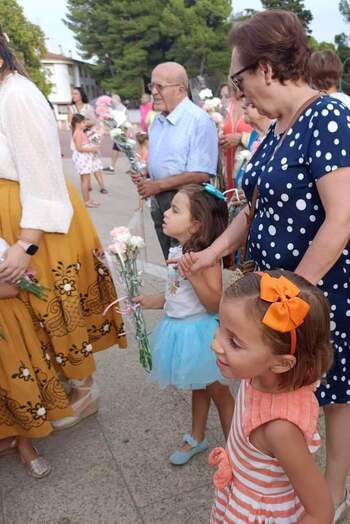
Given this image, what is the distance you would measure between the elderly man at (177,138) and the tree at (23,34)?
2457 centimetres

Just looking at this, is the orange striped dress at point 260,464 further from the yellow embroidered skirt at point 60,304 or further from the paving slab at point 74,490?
the yellow embroidered skirt at point 60,304

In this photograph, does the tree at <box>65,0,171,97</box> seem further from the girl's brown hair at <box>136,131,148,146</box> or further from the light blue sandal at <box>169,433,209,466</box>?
the light blue sandal at <box>169,433,209,466</box>

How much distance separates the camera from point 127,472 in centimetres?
233

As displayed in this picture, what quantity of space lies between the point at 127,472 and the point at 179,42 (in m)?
44.7

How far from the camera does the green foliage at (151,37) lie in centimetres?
4119

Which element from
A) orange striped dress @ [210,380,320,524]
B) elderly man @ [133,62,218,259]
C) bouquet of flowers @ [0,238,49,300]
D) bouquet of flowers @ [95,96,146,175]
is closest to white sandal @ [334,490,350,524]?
orange striped dress @ [210,380,320,524]

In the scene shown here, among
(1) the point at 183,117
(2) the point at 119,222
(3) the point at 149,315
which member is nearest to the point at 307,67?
(1) the point at 183,117

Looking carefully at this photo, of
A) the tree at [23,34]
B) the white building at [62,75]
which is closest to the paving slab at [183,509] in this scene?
the tree at [23,34]

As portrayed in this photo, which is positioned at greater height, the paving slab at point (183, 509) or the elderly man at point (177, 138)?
the elderly man at point (177, 138)

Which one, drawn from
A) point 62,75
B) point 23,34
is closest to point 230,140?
point 23,34

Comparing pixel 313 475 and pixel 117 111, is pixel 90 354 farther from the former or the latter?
pixel 117 111

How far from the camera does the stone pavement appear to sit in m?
2.12

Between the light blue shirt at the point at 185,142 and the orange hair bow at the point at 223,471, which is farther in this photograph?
the light blue shirt at the point at 185,142

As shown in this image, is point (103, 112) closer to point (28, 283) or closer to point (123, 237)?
point (123, 237)
